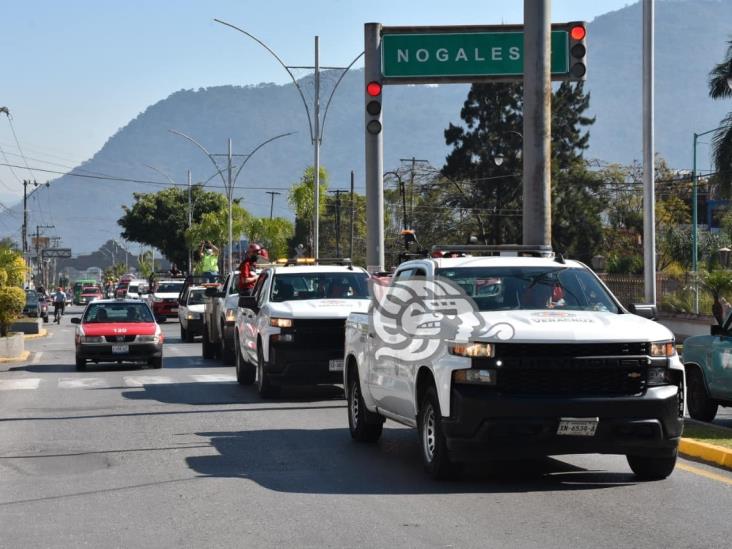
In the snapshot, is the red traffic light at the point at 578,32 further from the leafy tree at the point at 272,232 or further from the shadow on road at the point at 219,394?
the leafy tree at the point at 272,232

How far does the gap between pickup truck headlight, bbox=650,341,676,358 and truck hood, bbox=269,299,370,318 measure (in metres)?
8.78

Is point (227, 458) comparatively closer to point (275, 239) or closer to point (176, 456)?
point (176, 456)

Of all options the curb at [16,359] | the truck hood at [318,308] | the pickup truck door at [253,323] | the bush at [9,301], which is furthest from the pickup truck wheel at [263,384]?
the bush at [9,301]

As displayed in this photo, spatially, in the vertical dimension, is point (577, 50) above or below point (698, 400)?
above

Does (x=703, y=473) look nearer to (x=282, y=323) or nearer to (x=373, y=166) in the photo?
(x=282, y=323)

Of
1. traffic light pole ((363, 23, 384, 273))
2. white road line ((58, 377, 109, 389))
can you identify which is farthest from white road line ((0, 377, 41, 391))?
traffic light pole ((363, 23, 384, 273))

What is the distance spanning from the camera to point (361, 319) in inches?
539

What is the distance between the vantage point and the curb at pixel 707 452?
1181cm

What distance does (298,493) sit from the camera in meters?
10.3

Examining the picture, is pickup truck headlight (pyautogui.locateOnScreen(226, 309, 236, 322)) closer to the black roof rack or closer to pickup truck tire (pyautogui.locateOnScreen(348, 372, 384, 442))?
pickup truck tire (pyautogui.locateOnScreen(348, 372, 384, 442))

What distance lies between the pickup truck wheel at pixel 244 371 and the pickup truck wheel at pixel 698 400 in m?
8.62

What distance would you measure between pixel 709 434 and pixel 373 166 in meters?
10.9

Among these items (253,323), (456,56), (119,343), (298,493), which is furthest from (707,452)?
(119,343)

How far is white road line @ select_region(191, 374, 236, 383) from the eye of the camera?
2375 cm
